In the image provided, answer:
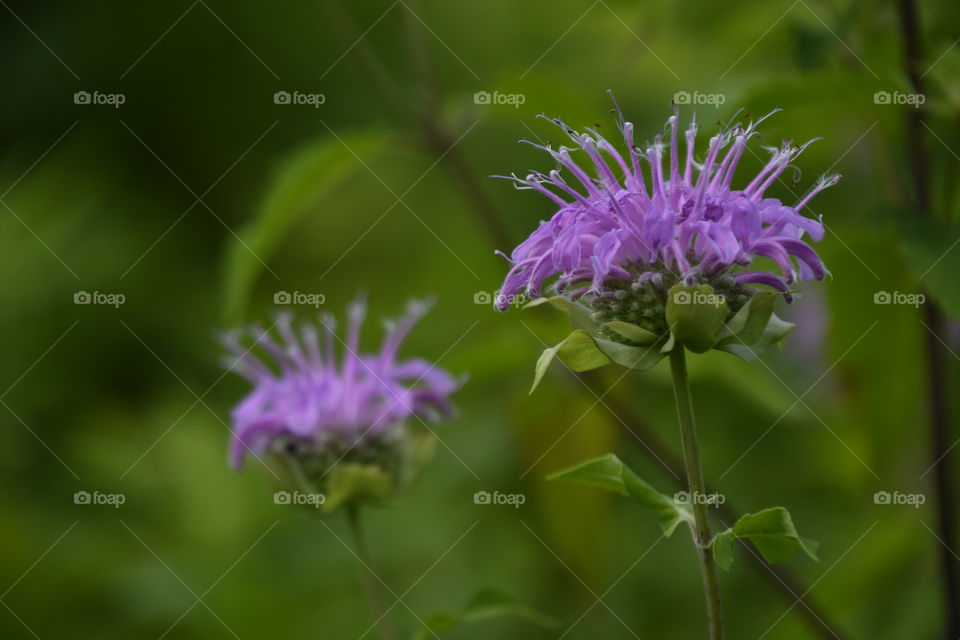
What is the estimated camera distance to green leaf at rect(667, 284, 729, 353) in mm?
955

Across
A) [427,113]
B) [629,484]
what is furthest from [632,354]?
[427,113]

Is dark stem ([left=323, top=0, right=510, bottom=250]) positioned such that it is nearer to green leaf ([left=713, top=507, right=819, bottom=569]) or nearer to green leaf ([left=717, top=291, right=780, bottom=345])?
green leaf ([left=717, top=291, right=780, bottom=345])

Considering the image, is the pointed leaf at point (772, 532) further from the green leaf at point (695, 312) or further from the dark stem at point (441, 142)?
the dark stem at point (441, 142)

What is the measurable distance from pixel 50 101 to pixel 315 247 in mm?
939

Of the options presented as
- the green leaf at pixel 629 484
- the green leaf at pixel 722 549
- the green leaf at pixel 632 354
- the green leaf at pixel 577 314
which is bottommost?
the green leaf at pixel 722 549

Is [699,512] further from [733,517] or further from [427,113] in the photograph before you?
[427,113]

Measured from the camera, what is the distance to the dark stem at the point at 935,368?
1304 millimetres

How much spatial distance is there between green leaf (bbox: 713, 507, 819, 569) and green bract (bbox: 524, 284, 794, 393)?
15 cm

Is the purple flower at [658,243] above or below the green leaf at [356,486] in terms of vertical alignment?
above

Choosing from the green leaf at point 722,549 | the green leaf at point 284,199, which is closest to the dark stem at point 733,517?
the green leaf at point 722,549

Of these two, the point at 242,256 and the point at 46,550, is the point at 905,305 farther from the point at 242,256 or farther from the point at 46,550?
the point at 46,550

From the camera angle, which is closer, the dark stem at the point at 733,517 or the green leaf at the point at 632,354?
the green leaf at the point at 632,354

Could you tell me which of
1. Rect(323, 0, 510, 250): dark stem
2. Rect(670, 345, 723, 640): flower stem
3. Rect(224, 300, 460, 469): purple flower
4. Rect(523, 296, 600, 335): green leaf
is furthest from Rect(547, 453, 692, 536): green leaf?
Rect(323, 0, 510, 250): dark stem

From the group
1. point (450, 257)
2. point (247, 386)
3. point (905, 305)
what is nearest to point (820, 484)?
point (905, 305)
